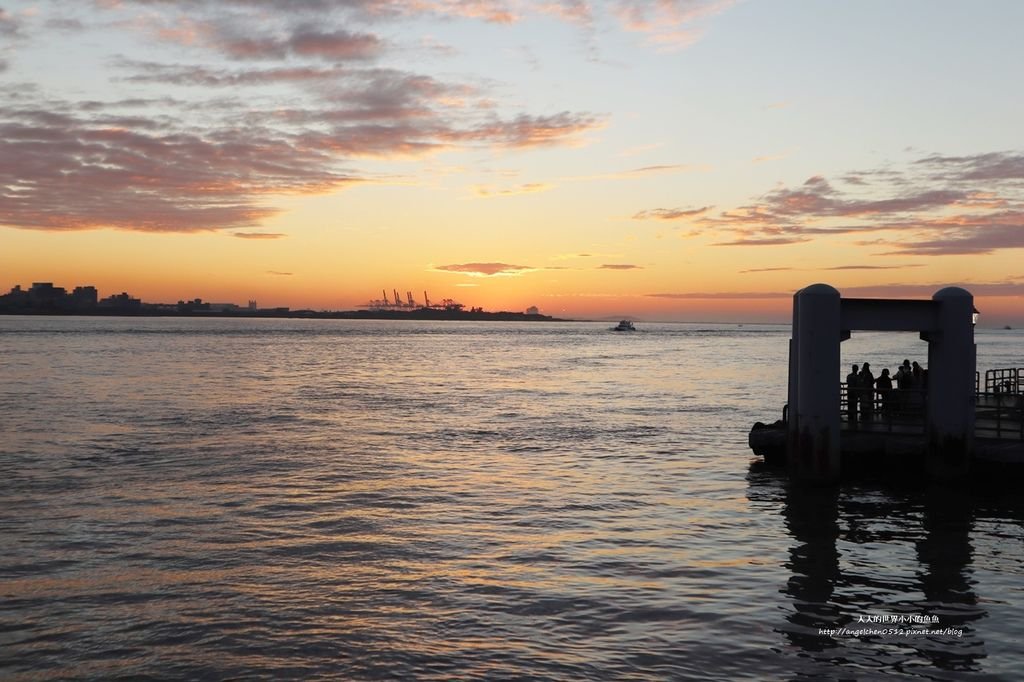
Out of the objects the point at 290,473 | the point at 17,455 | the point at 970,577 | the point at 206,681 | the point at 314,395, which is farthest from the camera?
the point at 314,395

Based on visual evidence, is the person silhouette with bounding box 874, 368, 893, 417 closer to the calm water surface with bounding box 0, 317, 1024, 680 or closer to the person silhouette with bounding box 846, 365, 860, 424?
the person silhouette with bounding box 846, 365, 860, 424

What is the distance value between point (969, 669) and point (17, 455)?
28.6 meters

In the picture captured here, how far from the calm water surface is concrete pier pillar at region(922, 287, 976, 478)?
2.93 feet

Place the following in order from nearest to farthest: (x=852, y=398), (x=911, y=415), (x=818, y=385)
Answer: (x=818, y=385) → (x=911, y=415) → (x=852, y=398)

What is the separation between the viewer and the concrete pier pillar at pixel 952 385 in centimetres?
2166

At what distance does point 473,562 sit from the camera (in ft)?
52.3

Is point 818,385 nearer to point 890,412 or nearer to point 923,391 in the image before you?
point 923,391

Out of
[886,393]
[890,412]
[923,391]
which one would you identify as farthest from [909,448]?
[886,393]

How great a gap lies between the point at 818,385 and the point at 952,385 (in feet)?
10.8

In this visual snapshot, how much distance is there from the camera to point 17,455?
2886cm

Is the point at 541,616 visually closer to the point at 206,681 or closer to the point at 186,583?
the point at 206,681

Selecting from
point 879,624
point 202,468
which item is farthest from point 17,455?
point 879,624

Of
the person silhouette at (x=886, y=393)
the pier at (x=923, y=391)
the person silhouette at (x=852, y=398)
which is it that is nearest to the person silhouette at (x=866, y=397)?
the person silhouette at (x=852, y=398)

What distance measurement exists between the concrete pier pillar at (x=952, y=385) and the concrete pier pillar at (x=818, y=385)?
2.40 meters
